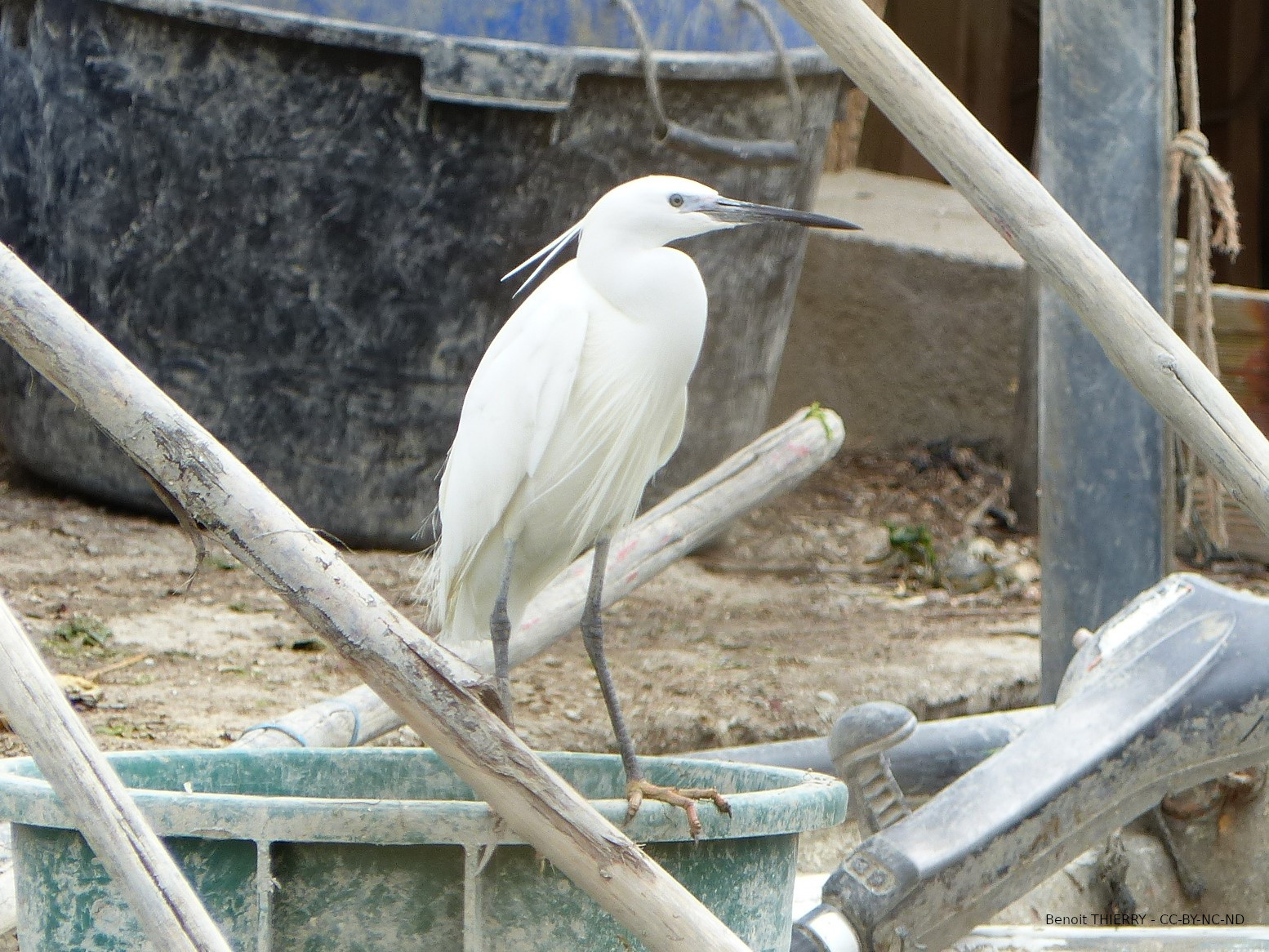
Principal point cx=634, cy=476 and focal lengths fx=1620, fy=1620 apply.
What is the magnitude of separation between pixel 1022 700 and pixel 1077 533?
22.1 inches

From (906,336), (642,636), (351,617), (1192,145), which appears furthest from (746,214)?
(906,336)

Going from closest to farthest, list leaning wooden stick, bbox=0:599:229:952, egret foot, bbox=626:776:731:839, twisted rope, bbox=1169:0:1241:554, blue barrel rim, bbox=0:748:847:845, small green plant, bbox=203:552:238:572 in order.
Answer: leaning wooden stick, bbox=0:599:229:952 → blue barrel rim, bbox=0:748:847:845 → egret foot, bbox=626:776:731:839 → twisted rope, bbox=1169:0:1241:554 → small green plant, bbox=203:552:238:572

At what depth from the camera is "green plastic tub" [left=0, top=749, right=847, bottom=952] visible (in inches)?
55.6

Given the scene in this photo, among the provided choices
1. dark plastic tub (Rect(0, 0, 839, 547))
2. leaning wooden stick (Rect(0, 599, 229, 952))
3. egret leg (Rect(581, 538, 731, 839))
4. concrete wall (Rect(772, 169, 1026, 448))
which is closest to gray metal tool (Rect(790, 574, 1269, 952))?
egret leg (Rect(581, 538, 731, 839))

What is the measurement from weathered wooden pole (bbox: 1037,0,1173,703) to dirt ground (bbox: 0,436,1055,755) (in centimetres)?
46

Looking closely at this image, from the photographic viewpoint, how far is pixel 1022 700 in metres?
3.20

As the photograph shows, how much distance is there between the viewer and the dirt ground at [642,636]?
2787mm

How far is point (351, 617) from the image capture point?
3.87ft

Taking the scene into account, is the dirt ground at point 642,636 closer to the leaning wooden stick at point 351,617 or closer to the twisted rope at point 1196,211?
the twisted rope at point 1196,211

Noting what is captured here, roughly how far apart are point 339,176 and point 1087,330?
170 centimetres

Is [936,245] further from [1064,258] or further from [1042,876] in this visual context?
[1064,258]

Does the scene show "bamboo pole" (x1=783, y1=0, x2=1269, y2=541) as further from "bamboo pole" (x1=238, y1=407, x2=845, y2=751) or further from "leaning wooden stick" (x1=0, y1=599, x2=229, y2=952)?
"bamboo pole" (x1=238, y1=407, x2=845, y2=751)

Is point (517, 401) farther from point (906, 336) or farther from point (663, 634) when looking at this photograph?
point (906, 336)

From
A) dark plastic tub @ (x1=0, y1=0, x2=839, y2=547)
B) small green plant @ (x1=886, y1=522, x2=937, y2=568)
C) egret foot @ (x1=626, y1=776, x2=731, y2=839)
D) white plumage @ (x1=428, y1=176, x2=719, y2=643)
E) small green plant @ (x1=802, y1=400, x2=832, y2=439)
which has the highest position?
dark plastic tub @ (x1=0, y1=0, x2=839, y2=547)
